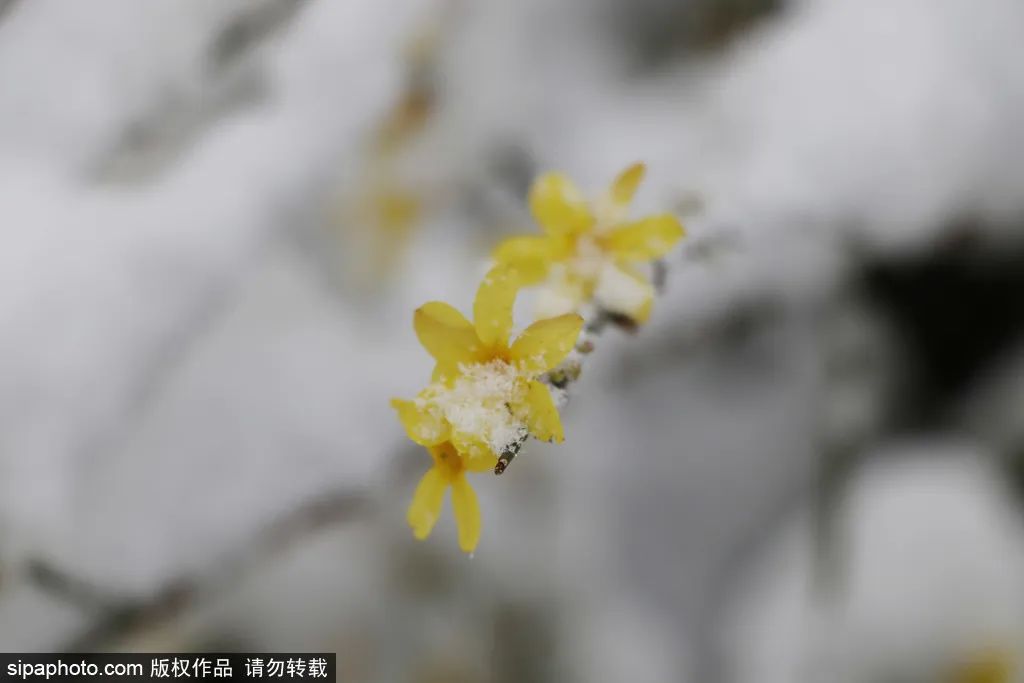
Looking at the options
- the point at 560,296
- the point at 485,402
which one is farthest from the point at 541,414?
the point at 560,296

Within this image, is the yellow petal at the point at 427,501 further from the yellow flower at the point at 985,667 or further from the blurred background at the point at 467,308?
the yellow flower at the point at 985,667

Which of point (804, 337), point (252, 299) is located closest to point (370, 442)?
point (252, 299)

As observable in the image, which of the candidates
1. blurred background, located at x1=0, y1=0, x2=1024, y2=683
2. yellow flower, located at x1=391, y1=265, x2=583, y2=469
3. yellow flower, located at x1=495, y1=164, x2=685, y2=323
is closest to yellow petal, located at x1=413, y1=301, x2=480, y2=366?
yellow flower, located at x1=391, y1=265, x2=583, y2=469

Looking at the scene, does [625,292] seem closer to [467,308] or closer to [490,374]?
[490,374]

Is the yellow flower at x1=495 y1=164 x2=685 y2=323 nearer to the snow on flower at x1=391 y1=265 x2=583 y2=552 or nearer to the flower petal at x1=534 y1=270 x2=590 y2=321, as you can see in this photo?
the flower petal at x1=534 y1=270 x2=590 y2=321

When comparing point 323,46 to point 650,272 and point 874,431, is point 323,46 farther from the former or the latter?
point 874,431

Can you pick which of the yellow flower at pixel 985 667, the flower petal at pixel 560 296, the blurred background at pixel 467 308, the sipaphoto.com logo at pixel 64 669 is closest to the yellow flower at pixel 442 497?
the flower petal at pixel 560 296
